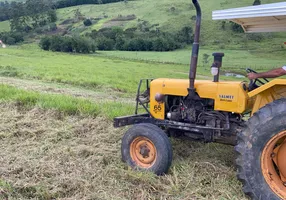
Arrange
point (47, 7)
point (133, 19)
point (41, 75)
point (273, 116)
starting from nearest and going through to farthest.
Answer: point (273, 116) < point (41, 75) < point (133, 19) < point (47, 7)

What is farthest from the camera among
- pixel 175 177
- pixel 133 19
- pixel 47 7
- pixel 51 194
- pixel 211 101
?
pixel 47 7

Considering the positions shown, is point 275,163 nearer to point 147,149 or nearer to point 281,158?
point 281,158

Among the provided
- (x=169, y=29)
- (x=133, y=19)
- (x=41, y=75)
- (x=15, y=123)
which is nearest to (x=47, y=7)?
(x=133, y=19)

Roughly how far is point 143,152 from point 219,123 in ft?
3.34

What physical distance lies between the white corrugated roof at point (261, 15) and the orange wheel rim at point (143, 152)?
1.75 meters

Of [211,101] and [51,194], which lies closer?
[51,194]

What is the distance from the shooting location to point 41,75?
17.2 metres

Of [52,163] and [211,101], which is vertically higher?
[211,101]

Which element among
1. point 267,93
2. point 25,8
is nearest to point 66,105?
point 267,93

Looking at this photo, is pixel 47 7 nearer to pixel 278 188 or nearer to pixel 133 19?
pixel 133 19

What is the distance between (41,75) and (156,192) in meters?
14.4

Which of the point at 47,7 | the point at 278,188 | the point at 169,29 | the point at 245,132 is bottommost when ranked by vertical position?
the point at 278,188

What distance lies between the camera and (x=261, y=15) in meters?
3.43

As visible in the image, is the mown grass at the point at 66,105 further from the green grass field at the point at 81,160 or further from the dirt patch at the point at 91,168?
the dirt patch at the point at 91,168
